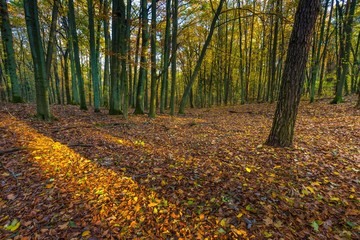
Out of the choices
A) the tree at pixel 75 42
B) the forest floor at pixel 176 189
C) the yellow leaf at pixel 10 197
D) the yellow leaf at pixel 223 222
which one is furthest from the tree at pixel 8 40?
the yellow leaf at pixel 223 222

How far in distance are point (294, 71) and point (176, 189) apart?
12.7ft

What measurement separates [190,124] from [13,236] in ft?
24.9

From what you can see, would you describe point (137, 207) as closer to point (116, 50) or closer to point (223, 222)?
point (223, 222)

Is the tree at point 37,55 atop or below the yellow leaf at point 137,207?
atop

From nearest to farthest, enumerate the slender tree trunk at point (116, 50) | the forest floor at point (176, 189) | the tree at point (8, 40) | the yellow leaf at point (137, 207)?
the forest floor at point (176, 189)
the yellow leaf at point (137, 207)
the slender tree trunk at point (116, 50)
the tree at point (8, 40)

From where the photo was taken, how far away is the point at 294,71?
4.41m

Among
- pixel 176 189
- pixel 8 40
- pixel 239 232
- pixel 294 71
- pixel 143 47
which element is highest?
pixel 8 40

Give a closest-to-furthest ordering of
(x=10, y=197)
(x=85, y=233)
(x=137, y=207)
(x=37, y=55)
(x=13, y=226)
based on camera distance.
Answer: (x=85, y=233), (x=13, y=226), (x=137, y=207), (x=10, y=197), (x=37, y=55)

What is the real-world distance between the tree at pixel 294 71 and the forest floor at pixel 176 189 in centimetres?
48

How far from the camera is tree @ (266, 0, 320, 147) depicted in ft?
13.6

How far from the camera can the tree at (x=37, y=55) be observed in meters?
6.34

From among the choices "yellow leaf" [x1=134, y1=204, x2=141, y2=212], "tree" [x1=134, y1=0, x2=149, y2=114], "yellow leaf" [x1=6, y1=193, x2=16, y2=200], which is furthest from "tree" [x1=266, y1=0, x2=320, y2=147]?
"tree" [x1=134, y1=0, x2=149, y2=114]

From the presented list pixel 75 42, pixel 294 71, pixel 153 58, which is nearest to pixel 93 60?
pixel 75 42

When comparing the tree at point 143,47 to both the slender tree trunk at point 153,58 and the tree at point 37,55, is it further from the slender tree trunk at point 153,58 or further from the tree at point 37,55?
the tree at point 37,55
